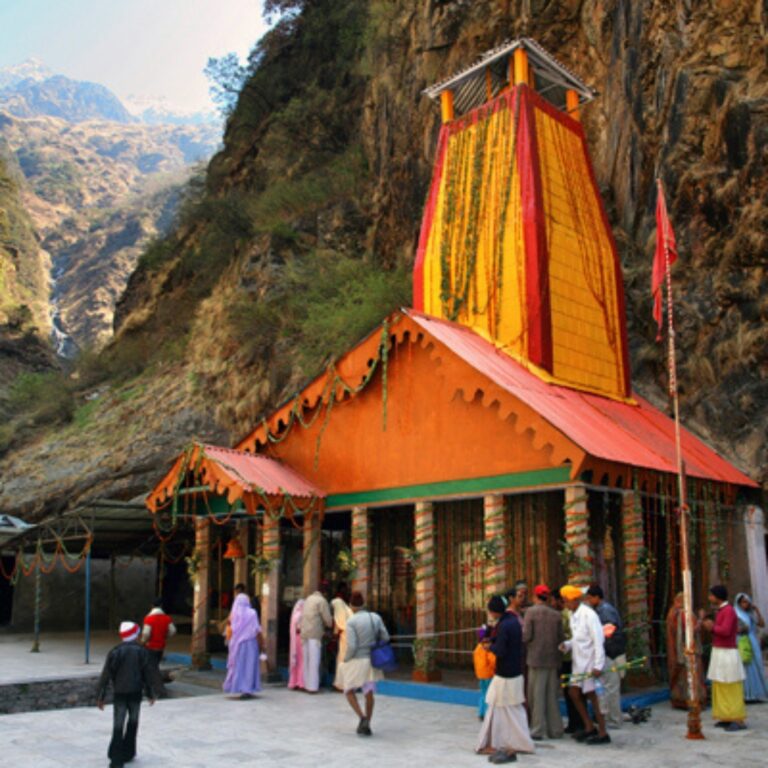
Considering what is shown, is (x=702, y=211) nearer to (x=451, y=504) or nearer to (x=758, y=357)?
(x=758, y=357)

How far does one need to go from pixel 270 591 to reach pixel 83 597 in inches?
572

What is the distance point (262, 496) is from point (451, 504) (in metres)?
3.28

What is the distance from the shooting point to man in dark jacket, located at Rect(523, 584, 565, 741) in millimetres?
9148

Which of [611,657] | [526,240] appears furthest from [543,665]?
[526,240]

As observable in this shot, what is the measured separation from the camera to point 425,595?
12781mm

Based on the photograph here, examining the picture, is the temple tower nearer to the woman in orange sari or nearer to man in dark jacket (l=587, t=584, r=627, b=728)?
the woman in orange sari

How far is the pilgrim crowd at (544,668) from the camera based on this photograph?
Result: 812 centimetres

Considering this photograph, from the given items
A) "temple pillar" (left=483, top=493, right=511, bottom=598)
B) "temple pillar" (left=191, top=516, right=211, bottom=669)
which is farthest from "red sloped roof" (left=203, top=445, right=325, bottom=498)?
"temple pillar" (left=483, top=493, right=511, bottom=598)

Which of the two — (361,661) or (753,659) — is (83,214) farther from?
(753,659)

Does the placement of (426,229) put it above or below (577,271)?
above

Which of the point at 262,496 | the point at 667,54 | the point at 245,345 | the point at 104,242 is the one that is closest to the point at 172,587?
the point at 245,345

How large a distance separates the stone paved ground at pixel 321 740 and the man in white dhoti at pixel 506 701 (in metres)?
0.20

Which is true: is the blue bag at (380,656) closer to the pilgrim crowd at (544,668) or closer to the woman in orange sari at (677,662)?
the pilgrim crowd at (544,668)

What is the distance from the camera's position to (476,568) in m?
13.6
